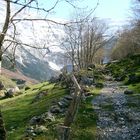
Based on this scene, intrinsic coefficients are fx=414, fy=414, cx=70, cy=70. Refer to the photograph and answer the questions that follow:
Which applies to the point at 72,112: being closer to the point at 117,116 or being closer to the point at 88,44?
the point at 117,116

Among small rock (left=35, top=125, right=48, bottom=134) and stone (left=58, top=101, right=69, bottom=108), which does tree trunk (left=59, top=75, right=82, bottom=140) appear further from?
stone (left=58, top=101, right=69, bottom=108)

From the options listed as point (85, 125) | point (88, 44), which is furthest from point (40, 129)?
point (88, 44)

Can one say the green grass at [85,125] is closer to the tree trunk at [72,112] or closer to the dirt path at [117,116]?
the dirt path at [117,116]

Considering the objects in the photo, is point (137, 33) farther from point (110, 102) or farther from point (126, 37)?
point (110, 102)

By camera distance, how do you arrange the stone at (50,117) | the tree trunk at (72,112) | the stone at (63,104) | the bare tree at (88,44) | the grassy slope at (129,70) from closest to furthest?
the tree trunk at (72,112) < the stone at (50,117) < the stone at (63,104) < the grassy slope at (129,70) < the bare tree at (88,44)

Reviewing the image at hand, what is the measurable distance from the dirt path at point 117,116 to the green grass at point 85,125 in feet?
1.48

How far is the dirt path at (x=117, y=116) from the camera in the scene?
3114 centimetres

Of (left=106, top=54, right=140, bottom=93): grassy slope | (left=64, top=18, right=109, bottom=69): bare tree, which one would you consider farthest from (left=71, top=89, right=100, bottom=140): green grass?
(left=64, top=18, right=109, bottom=69): bare tree

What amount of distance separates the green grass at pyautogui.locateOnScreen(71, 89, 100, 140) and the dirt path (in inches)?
17.8

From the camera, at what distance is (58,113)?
127ft

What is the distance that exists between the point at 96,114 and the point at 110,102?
6215mm

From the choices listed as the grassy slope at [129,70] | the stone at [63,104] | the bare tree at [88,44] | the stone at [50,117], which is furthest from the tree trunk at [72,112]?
the bare tree at [88,44]

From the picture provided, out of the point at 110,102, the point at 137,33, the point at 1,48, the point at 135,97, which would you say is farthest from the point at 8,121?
the point at 137,33

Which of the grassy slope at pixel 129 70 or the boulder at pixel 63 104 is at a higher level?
the grassy slope at pixel 129 70
